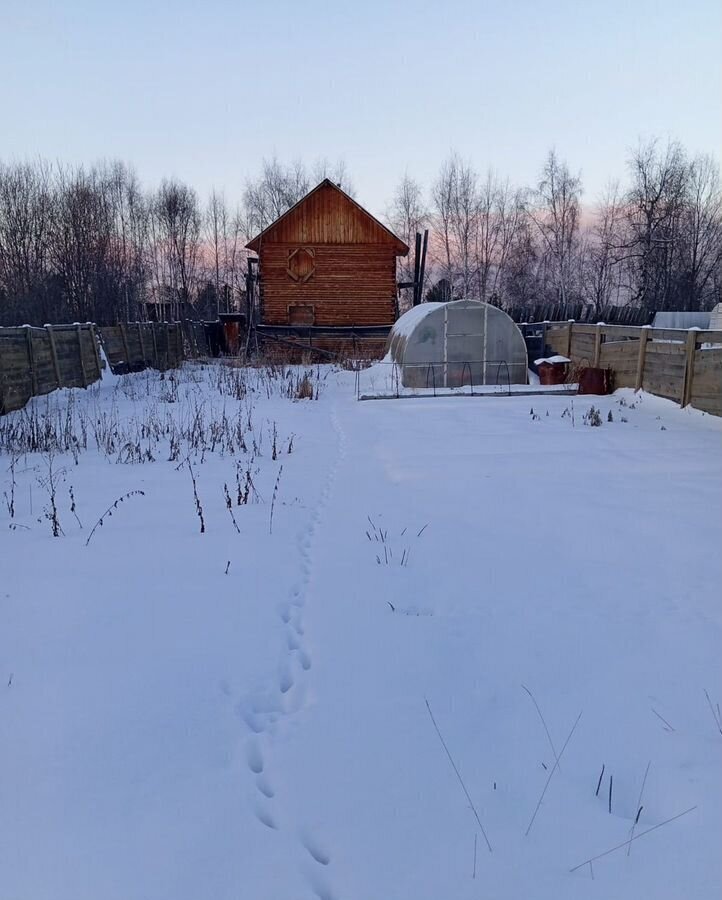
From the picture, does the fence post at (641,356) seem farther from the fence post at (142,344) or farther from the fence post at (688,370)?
the fence post at (142,344)

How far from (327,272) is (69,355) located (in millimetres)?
13348

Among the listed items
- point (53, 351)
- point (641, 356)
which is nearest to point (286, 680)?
point (641, 356)

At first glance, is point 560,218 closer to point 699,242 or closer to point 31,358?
point 699,242

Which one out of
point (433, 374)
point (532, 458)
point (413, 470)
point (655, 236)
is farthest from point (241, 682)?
point (655, 236)

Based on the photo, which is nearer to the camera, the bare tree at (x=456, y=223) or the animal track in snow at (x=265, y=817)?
the animal track in snow at (x=265, y=817)

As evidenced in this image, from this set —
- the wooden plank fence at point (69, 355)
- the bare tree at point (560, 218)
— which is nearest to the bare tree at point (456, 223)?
the bare tree at point (560, 218)

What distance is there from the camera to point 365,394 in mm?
13914

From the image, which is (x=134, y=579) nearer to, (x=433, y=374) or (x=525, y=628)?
(x=525, y=628)

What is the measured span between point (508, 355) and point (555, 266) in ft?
A: 107

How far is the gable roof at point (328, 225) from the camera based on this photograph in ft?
81.5

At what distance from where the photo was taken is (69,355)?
47.9ft

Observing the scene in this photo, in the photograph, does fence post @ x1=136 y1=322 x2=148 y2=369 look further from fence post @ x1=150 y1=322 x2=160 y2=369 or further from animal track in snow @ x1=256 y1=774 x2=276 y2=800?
animal track in snow @ x1=256 y1=774 x2=276 y2=800

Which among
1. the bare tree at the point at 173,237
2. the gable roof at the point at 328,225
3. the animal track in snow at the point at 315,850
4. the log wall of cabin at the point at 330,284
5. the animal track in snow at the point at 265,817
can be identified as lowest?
the animal track in snow at the point at 315,850

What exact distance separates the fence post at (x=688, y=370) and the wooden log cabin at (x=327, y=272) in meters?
15.9
